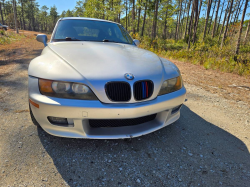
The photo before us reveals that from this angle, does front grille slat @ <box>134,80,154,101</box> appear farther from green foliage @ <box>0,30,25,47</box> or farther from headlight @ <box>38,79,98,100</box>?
green foliage @ <box>0,30,25,47</box>

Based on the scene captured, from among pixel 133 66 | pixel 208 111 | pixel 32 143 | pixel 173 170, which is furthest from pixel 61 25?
pixel 208 111

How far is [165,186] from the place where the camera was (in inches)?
54.4

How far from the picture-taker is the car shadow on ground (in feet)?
4.70

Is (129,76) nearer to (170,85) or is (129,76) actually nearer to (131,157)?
(170,85)

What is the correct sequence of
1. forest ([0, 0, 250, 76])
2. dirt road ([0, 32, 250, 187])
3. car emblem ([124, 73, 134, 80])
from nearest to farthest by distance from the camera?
dirt road ([0, 32, 250, 187]), car emblem ([124, 73, 134, 80]), forest ([0, 0, 250, 76])

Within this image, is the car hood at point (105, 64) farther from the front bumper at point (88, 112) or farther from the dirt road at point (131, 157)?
the dirt road at point (131, 157)

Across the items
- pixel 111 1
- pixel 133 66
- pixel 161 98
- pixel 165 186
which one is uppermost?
pixel 111 1

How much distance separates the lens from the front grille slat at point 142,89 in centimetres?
156

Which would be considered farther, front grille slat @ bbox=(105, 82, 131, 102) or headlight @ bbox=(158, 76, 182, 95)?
headlight @ bbox=(158, 76, 182, 95)

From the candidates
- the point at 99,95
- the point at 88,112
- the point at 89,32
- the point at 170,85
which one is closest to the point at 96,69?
the point at 99,95

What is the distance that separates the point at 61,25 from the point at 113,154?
2.46m

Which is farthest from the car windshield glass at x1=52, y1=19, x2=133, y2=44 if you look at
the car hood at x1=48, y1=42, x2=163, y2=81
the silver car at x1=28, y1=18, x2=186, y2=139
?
the silver car at x1=28, y1=18, x2=186, y2=139

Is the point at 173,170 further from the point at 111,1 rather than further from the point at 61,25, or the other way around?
the point at 111,1

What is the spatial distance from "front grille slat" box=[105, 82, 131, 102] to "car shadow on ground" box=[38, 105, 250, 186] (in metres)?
0.63
